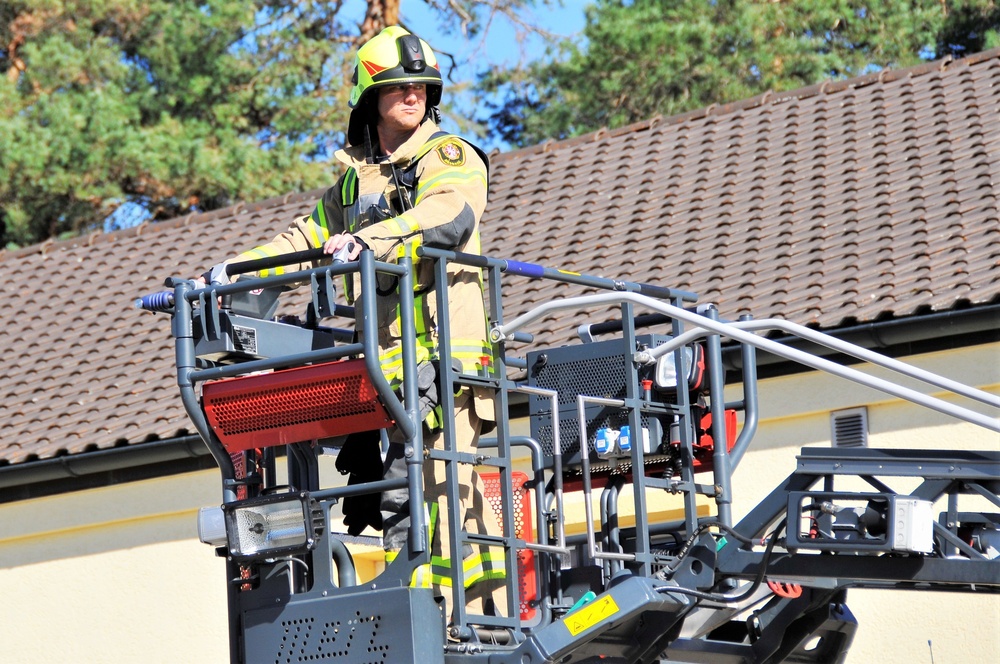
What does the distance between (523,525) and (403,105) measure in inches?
68.3

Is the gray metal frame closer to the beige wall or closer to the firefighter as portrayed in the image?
the firefighter

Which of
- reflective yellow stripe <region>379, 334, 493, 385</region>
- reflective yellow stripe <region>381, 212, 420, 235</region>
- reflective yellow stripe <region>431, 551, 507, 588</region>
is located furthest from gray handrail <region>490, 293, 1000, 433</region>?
reflective yellow stripe <region>431, 551, 507, 588</region>

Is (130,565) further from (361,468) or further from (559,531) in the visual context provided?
(559,531)

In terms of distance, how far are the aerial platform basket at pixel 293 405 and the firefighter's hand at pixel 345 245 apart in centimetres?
36

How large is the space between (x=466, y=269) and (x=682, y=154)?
8310 millimetres

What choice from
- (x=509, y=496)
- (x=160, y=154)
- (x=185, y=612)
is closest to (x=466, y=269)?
(x=509, y=496)

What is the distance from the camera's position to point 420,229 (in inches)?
214

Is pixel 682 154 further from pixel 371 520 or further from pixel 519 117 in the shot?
A: pixel 519 117

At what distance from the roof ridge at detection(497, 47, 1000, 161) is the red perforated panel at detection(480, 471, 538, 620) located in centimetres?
866

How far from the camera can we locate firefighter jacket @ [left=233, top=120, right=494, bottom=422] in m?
5.46

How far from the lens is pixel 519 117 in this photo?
2698 centimetres

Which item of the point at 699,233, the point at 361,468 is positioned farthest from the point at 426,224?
the point at 699,233

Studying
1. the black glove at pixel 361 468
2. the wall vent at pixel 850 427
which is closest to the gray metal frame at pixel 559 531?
the black glove at pixel 361 468

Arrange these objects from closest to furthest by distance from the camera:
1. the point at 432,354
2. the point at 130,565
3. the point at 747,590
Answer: the point at 432,354 → the point at 747,590 → the point at 130,565
